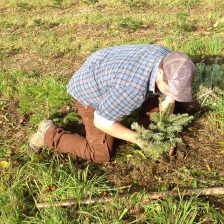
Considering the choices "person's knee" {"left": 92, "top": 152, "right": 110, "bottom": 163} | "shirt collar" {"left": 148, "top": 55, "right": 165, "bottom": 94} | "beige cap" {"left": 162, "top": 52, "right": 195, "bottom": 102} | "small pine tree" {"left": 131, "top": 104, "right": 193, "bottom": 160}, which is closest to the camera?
"beige cap" {"left": 162, "top": 52, "right": 195, "bottom": 102}

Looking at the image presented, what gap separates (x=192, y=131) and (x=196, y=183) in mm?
795

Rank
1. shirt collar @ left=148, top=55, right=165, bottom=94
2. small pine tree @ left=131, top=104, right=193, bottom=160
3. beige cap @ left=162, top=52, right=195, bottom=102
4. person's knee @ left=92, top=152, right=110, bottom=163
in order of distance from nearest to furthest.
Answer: beige cap @ left=162, top=52, right=195, bottom=102 < shirt collar @ left=148, top=55, right=165, bottom=94 < small pine tree @ left=131, top=104, right=193, bottom=160 < person's knee @ left=92, top=152, right=110, bottom=163

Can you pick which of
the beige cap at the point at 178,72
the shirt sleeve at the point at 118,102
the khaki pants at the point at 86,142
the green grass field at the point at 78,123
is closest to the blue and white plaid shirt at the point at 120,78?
the shirt sleeve at the point at 118,102

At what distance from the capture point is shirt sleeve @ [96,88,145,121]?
3115mm

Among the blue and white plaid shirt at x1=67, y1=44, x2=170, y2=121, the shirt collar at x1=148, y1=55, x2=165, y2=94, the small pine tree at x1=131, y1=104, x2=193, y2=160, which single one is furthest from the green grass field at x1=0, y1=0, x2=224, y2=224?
the shirt collar at x1=148, y1=55, x2=165, y2=94

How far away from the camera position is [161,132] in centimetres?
336

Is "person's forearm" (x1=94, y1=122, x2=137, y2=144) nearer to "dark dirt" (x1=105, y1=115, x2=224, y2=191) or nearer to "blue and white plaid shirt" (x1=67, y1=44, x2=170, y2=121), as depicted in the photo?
"blue and white plaid shirt" (x1=67, y1=44, x2=170, y2=121)

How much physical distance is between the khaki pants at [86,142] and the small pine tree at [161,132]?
390 millimetres

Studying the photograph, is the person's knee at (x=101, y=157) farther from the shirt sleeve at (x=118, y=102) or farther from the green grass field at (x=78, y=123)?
the shirt sleeve at (x=118, y=102)

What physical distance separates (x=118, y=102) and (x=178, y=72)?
52 centimetres

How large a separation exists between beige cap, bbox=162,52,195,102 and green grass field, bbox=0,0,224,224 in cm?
78

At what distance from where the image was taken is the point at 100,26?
766 cm

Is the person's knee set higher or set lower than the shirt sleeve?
lower

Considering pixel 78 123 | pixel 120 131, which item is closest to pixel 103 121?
pixel 120 131
